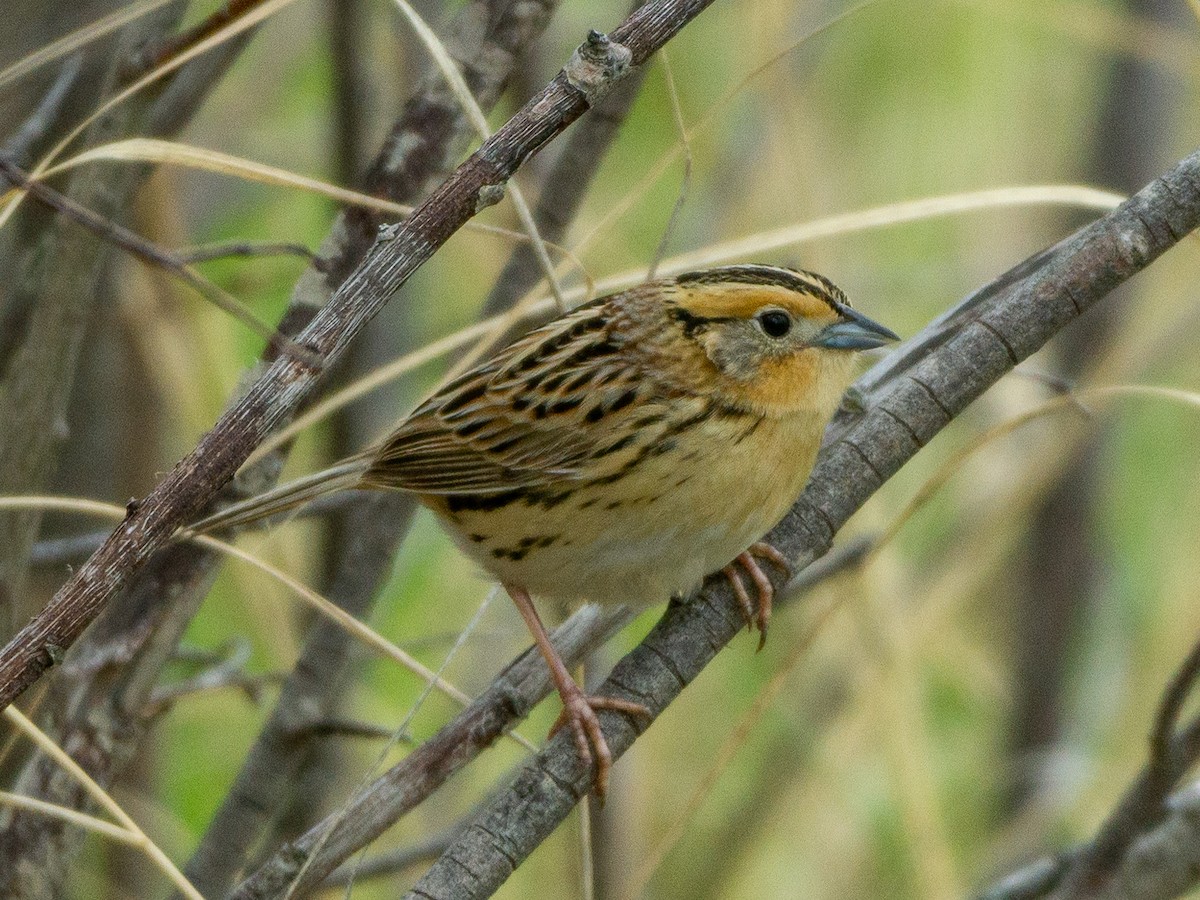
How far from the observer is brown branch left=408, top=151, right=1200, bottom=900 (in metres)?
2.38

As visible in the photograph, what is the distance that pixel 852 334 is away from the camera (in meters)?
3.38

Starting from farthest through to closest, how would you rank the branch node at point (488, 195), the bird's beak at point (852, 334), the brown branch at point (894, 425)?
1. the bird's beak at point (852, 334)
2. the brown branch at point (894, 425)
3. the branch node at point (488, 195)

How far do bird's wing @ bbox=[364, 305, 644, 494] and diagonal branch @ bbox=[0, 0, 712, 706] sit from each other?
134 centimetres

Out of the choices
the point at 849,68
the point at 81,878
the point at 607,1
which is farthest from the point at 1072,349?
the point at 81,878

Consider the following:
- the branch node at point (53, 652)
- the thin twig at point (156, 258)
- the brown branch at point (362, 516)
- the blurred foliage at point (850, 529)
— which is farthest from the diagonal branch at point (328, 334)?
the blurred foliage at point (850, 529)

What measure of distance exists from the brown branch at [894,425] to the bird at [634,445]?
0.15 meters

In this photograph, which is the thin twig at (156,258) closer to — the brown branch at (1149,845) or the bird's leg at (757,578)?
the bird's leg at (757,578)

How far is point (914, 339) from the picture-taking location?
3.06 m

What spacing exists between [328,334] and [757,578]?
1.48 metres

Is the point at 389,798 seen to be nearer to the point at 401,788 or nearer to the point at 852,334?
the point at 401,788

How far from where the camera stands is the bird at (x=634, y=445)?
3.17 m

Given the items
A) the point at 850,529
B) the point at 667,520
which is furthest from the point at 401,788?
the point at 850,529

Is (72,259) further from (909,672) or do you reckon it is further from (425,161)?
(909,672)

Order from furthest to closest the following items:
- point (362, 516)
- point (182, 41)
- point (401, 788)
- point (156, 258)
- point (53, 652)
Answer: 1. point (362, 516)
2. point (182, 41)
3. point (401, 788)
4. point (156, 258)
5. point (53, 652)
